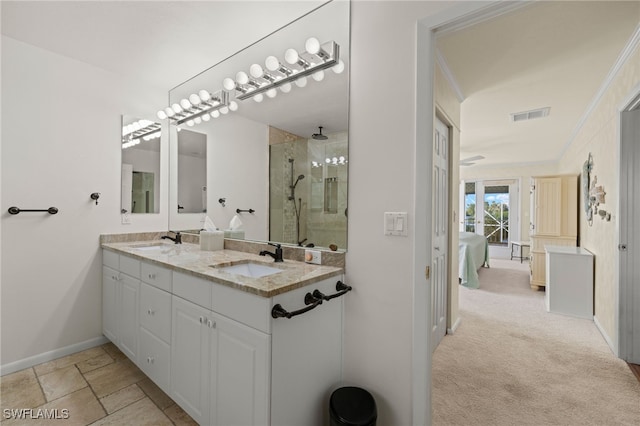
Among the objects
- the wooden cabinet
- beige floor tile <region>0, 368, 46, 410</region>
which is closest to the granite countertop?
beige floor tile <region>0, 368, 46, 410</region>

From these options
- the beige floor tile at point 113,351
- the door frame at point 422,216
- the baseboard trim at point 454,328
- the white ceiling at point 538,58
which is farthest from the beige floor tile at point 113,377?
the white ceiling at point 538,58

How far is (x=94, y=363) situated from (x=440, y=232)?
3.19 m

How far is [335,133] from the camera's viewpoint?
1791mm

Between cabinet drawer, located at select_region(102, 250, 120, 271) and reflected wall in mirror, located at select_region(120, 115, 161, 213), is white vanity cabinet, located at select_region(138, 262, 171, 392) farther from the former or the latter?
reflected wall in mirror, located at select_region(120, 115, 161, 213)

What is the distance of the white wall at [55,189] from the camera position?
7.32ft

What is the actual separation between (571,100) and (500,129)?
1186 mm

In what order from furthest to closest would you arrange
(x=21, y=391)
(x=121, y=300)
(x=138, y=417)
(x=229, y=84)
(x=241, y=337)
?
(x=229, y=84) → (x=121, y=300) → (x=21, y=391) → (x=138, y=417) → (x=241, y=337)

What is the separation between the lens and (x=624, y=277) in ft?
8.20

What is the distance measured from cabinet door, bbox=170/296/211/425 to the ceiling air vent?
4390 mm

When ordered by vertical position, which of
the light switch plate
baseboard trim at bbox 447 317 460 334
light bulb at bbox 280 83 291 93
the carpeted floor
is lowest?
the carpeted floor

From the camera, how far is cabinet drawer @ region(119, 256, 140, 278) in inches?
83.9

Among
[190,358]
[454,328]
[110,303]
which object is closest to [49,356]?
[110,303]

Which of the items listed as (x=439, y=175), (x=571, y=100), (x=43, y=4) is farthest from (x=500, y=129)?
(x=43, y=4)

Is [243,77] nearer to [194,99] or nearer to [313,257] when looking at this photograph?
[194,99]
